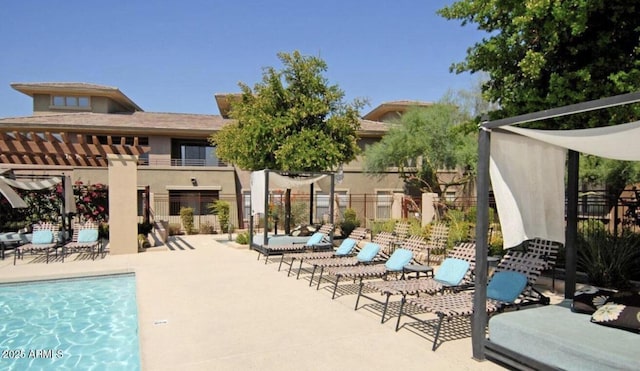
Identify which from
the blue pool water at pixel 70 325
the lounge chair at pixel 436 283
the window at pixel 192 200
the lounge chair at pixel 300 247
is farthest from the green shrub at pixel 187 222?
the lounge chair at pixel 436 283

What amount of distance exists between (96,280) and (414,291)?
830 cm

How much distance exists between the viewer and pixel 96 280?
1055 cm

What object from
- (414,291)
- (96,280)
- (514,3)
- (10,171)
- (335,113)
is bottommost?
(96,280)

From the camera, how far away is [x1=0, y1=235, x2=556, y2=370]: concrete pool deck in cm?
472

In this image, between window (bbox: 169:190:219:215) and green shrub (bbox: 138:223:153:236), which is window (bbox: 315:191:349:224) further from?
green shrub (bbox: 138:223:153:236)

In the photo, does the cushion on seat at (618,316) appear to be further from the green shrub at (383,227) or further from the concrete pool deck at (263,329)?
the green shrub at (383,227)

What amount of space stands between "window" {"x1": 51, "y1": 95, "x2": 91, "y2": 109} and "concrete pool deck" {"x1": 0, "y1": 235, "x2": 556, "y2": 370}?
2112 centimetres

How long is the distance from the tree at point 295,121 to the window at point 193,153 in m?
12.7

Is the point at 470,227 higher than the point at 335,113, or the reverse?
the point at 335,113

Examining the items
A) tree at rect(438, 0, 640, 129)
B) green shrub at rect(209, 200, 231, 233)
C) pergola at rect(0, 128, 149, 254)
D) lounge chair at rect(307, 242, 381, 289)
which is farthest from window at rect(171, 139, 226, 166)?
tree at rect(438, 0, 640, 129)

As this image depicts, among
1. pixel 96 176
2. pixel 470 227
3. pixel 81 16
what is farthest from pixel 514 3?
pixel 96 176

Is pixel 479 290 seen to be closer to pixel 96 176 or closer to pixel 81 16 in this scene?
pixel 81 16

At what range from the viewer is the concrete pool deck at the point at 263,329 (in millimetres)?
4723

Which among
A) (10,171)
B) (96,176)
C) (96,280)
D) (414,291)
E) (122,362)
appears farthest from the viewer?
(96,176)
